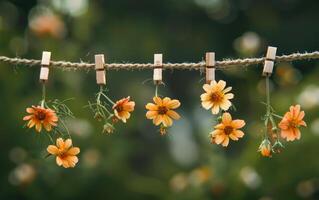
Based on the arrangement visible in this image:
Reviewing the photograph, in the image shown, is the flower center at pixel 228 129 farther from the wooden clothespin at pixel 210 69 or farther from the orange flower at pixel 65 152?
the orange flower at pixel 65 152

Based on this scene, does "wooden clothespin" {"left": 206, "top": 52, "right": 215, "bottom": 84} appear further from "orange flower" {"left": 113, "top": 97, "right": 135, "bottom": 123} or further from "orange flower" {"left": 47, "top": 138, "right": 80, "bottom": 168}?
"orange flower" {"left": 47, "top": 138, "right": 80, "bottom": 168}

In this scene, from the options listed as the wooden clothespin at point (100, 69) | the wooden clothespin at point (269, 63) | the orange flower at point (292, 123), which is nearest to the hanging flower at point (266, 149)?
the orange flower at point (292, 123)

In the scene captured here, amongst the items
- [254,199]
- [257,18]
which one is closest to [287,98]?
[254,199]

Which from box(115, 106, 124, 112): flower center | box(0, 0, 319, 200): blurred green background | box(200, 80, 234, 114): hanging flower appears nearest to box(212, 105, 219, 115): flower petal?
box(200, 80, 234, 114): hanging flower

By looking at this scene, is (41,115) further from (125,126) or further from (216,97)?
(125,126)

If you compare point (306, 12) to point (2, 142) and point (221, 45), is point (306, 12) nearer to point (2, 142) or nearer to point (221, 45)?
point (221, 45)

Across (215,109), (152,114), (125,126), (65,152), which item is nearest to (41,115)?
(65,152)
